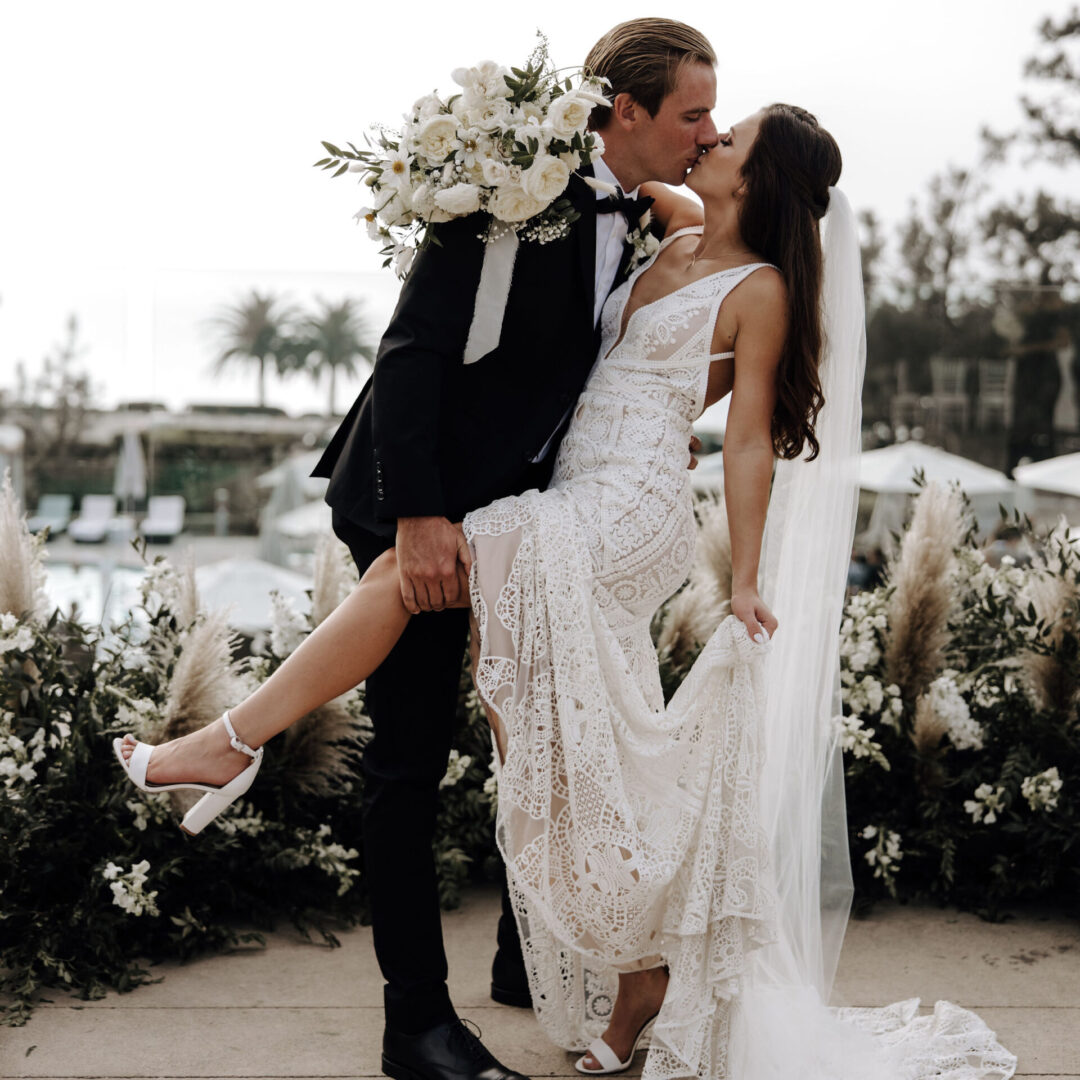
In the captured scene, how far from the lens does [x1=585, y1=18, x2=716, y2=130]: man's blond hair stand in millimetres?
2789

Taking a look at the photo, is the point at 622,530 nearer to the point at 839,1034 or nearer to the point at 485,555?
the point at 485,555

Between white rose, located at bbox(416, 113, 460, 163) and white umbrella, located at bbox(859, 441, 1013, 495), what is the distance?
4591 millimetres

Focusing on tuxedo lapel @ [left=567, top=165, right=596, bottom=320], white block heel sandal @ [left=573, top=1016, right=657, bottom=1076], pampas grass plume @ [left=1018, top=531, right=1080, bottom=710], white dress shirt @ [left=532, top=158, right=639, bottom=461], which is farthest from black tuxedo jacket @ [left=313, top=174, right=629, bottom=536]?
pampas grass plume @ [left=1018, top=531, right=1080, bottom=710]

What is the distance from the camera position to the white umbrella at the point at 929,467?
22.1 ft

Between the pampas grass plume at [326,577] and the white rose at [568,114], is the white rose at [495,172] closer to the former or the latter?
the white rose at [568,114]

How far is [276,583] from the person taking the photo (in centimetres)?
607

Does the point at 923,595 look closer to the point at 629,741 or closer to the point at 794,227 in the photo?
the point at 794,227

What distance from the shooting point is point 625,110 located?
9.33 ft

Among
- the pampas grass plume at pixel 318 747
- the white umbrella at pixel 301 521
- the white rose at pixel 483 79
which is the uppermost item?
the white rose at pixel 483 79

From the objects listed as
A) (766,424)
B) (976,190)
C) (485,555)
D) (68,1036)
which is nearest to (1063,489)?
(976,190)

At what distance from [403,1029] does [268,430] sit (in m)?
4.65

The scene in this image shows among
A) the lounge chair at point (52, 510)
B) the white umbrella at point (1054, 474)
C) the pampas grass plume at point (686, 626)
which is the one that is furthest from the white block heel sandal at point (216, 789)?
the white umbrella at point (1054, 474)

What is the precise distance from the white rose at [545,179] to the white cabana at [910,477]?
4371 mm

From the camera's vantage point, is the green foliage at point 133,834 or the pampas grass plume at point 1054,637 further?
the pampas grass plume at point 1054,637
